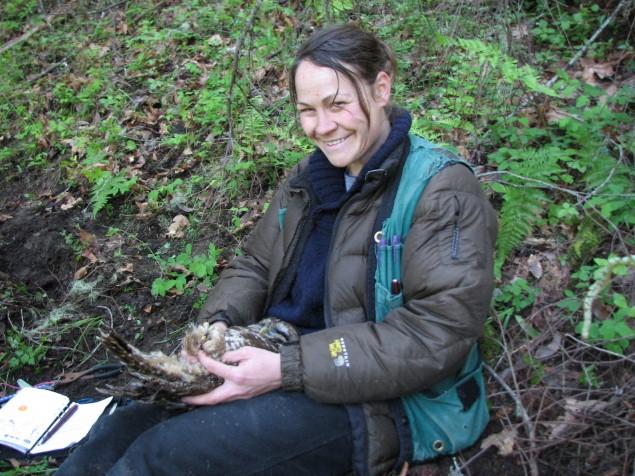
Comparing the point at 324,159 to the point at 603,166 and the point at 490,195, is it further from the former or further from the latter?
the point at 603,166

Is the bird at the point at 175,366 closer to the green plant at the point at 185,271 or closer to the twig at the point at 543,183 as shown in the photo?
the green plant at the point at 185,271

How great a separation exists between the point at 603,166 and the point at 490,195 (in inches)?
26.9

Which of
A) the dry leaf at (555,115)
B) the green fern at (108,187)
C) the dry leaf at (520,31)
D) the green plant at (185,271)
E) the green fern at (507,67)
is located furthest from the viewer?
the green fern at (108,187)

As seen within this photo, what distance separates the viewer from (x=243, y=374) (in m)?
2.33

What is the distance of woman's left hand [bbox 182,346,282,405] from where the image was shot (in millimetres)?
2328

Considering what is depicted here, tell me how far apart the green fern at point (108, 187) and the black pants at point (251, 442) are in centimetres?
311

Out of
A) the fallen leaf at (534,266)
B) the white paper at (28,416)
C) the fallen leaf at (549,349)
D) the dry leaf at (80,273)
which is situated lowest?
the white paper at (28,416)

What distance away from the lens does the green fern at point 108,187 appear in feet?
16.5

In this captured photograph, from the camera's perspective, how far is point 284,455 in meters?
2.28

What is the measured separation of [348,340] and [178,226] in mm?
2851

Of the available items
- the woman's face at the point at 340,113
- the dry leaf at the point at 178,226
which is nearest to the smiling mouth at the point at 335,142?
the woman's face at the point at 340,113

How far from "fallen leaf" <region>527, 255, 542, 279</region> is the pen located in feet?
9.22

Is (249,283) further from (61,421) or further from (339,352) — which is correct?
(61,421)

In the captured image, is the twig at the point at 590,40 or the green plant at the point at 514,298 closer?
the green plant at the point at 514,298
